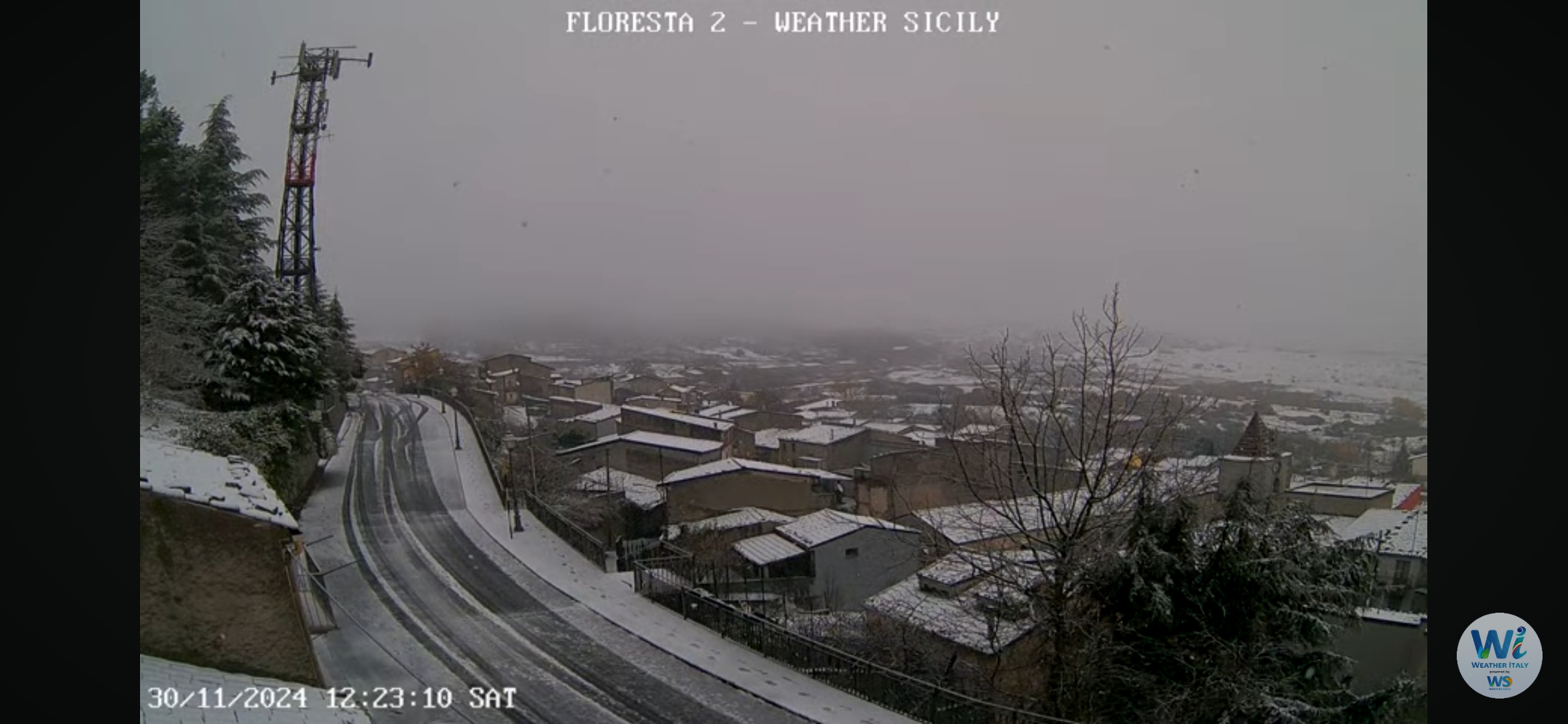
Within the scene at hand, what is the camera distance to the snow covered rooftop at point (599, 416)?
70.6ft

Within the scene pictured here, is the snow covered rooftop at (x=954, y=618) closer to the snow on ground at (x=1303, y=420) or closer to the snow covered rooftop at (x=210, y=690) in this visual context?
the snow covered rooftop at (x=210, y=690)

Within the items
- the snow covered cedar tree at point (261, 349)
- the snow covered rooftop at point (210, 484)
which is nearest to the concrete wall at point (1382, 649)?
the snow covered rooftop at point (210, 484)

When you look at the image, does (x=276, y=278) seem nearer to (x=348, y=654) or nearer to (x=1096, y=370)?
(x=348, y=654)

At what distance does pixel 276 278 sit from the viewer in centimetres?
1058

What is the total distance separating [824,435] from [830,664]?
1669 cm

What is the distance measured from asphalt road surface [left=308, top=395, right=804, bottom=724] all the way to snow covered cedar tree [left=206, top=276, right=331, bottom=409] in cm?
209

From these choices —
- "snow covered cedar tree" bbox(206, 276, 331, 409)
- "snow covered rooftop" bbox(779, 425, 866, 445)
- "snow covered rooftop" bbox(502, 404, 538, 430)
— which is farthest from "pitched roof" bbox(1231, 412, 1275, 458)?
"snow covered rooftop" bbox(502, 404, 538, 430)

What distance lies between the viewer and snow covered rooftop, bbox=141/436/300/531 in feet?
12.7

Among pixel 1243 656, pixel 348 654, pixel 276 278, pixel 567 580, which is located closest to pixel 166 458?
pixel 348 654

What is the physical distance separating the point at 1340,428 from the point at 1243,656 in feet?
30.3

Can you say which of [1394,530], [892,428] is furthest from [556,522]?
[892,428]

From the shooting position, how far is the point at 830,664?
5863 millimetres

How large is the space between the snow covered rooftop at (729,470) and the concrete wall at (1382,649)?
12147 millimetres

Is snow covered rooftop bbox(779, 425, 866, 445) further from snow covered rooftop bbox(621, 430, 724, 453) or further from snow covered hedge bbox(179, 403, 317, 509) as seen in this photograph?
snow covered hedge bbox(179, 403, 317, 509)
